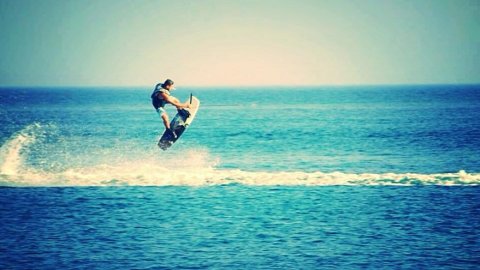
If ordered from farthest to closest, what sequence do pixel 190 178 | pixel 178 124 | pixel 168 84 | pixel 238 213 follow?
1. pixel 190 178
2. pixel 178 124
3. pixel 238 213
4. pixel 168 84

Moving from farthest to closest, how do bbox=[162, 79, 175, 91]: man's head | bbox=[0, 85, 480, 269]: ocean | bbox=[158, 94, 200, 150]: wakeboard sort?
bbox=[158, 94, 200, 150]: wakeboard
bbox=[162, 79, 175, 91]: man's head
bbox=[0, 85, 480, 269]: ocean

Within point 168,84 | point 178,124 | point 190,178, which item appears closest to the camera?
point 168,84

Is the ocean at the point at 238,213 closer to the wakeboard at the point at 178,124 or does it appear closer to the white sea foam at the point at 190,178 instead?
the white sea foam at the point at 190,178

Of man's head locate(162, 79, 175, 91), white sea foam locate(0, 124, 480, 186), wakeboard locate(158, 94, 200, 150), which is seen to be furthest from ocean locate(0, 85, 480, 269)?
man's head locate(162, 79, 175, 91)

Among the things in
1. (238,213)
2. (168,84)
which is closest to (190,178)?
(238,213)

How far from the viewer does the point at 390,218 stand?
17.6m

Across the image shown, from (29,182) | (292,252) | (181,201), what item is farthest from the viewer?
(29,182)

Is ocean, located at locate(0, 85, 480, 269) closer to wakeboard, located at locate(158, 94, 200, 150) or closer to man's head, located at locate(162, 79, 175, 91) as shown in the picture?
wakeboard, located at locate(158, 94, 200, 150)

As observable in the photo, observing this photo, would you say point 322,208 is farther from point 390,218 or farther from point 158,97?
point 158,97

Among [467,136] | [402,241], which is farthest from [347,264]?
[467,136]

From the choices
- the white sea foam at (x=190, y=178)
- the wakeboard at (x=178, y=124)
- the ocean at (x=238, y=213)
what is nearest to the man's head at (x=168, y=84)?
the wakeboard at (x=178, y=124)

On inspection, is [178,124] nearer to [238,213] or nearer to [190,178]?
[238,213]

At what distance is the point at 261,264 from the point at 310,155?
21577mm

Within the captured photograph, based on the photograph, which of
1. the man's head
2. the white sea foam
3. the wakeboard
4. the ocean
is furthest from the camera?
the white sea foam
